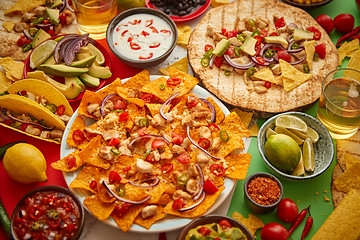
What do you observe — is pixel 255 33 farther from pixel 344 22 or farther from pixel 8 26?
pixel 8 26

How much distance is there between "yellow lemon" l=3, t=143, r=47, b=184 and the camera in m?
3.48

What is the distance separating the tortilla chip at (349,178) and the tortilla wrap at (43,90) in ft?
9.21

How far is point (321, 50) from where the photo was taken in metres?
4.46

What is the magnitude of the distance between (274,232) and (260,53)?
6.82 ft

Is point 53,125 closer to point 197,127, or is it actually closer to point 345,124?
point 197,127

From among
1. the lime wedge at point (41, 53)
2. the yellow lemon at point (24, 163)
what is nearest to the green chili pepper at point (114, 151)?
the yellow lemon at point (24, 163)

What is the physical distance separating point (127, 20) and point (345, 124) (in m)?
2.76

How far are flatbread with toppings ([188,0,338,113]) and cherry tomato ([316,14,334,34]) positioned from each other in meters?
0.19

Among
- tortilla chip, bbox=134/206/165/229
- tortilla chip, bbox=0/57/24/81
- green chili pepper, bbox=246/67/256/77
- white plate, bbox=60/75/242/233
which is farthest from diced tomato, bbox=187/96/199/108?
tortilla chip, bbox=0/57/24/81

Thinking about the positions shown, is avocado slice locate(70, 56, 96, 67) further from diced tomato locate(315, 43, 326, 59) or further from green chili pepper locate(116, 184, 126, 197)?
diced tomato locate(315, 43, 326, 59)

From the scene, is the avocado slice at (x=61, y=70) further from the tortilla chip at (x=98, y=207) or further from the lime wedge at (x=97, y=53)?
the tortilla chip at (x=98, y=207)

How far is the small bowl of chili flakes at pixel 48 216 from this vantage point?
3062 millimetres

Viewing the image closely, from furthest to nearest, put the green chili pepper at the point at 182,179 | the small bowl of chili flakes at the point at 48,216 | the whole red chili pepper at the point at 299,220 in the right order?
the whole red chili pepper at the point at 299,220 < the green chili pepper at the point at 182,179 < the small bowl of chili flakes at the point at 48,216

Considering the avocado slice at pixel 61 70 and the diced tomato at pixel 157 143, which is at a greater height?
the avocado slice at pixel 61 70
